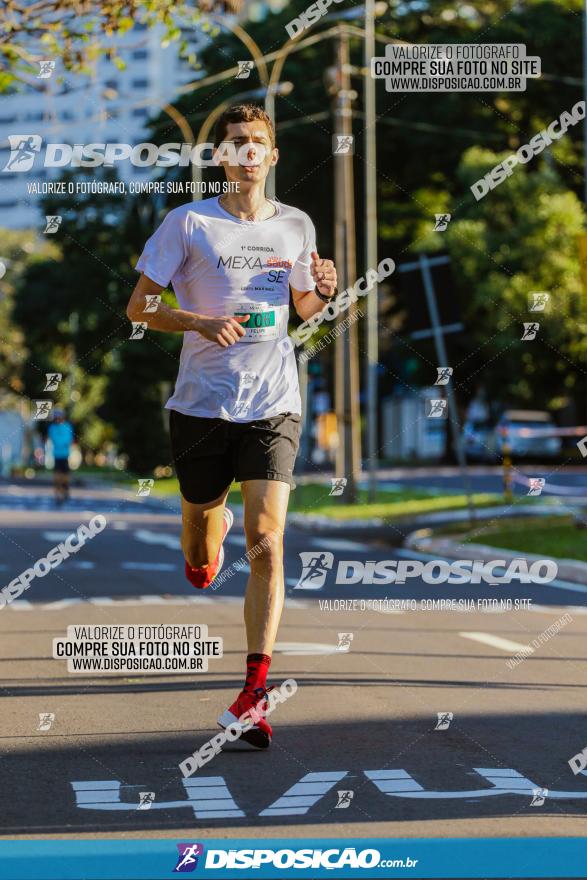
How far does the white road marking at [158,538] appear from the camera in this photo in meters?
20.5

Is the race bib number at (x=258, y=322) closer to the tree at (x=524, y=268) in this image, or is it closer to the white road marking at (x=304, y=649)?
the white road marking at (x=304, y=649)

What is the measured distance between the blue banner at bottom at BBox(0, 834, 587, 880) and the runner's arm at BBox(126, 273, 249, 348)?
2.17 meters

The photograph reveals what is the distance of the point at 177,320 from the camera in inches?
251

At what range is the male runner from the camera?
6.47 metres

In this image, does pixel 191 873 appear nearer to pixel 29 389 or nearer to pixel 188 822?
pixel 188 822

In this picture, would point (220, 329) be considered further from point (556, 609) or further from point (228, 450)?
point (556, 609)

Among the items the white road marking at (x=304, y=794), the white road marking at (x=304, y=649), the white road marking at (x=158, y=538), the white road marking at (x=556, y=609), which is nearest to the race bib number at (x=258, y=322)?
the white road marking at (x=304, y=794)

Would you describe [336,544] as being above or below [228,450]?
below

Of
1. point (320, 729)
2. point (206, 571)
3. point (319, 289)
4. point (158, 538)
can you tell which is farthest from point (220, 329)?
point (158, 538)

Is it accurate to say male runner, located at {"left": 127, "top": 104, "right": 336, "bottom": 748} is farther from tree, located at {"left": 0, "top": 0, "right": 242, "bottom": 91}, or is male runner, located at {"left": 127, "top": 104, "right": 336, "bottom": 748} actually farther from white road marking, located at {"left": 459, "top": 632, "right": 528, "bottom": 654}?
tree, located at {"left": 0, "top": 0, "right": 242, "bottom": 91}

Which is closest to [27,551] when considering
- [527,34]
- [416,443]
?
[527,34]

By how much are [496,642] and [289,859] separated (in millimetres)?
5859

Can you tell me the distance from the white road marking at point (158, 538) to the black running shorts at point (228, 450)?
13.3 metres

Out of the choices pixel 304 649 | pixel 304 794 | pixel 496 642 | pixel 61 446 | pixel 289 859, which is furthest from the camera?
pixel 61 446
